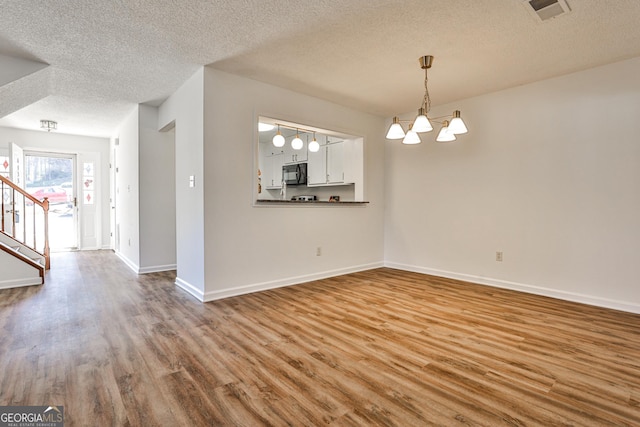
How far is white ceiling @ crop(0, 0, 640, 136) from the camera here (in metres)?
2.37

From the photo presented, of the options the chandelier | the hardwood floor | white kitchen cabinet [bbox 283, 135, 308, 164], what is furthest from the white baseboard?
white kitchen cabinet [bbox 283, 135, 308, 164]

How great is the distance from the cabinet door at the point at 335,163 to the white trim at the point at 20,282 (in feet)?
14.5

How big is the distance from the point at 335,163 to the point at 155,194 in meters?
2.97

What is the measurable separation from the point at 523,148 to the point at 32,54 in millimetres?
5340

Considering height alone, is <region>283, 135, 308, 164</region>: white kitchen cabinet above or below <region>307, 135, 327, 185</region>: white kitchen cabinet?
above

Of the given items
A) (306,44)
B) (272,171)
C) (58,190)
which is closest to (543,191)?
(306,44)

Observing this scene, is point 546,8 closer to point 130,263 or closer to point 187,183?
point 187,183

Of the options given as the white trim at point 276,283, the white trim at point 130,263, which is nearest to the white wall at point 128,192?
the white trim at point 130,263

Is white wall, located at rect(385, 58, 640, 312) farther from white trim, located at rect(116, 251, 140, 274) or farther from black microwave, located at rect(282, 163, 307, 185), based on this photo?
white trim, located at rect(116, 251, 140, 274)

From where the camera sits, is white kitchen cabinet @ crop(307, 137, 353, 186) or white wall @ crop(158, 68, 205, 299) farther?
white kitchen cabinet @ crop(307, 137, 353, 186)

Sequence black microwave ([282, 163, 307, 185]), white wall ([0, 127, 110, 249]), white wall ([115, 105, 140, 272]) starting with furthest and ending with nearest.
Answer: black microwave ([282, 163, 307, 185]) < white wall ([0, 127, 110, 249]) < white wall ([115, 105, 140, 272])

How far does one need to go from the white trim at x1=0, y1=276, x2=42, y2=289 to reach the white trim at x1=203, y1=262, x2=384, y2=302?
99.4 inches

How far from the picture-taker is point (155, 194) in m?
4.85

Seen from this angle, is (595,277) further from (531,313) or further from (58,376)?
(58,376)
